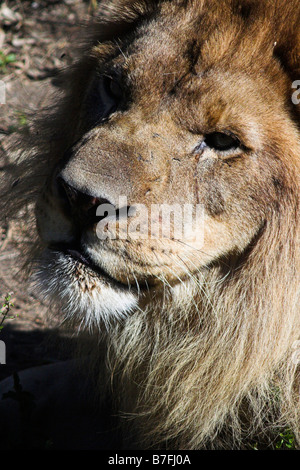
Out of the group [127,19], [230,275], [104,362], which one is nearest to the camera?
[230,275]

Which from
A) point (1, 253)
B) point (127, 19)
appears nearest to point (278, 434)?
point (127, 19)

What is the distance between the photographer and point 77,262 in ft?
8.05

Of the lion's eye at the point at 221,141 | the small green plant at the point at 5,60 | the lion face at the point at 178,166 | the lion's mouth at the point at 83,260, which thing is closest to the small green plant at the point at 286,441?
the lion face at the point at 178,166

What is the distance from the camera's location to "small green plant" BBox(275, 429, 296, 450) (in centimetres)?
285

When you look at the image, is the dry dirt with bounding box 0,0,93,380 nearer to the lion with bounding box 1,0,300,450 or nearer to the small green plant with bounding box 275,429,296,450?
the lion with bounding box 1,0,300,450

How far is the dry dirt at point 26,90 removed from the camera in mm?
4066

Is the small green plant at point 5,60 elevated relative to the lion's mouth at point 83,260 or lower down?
elevated

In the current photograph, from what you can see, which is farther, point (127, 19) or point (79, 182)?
point (127, 19)

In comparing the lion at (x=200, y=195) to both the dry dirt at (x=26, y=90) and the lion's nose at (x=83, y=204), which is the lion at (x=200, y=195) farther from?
the dry dirt at (x=26, y=90)

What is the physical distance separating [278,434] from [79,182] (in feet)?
4.99

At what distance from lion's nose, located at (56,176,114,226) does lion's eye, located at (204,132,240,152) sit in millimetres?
486

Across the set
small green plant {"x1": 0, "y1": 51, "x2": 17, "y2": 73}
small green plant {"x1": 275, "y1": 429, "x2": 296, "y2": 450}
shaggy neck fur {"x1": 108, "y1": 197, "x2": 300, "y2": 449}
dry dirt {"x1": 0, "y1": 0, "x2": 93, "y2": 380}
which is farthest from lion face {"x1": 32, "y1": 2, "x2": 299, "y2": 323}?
small green plant {"x1": 0, "y1": 51, "x2": 17, "y2": 73}
